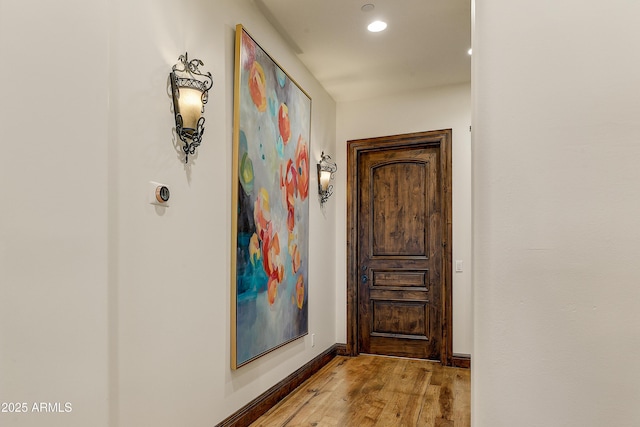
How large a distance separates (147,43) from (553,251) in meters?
1.82

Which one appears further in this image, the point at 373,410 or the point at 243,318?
the point at 373,410

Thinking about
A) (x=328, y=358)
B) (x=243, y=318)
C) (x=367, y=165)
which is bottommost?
(x=328, y=358)

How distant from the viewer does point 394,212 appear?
421cm

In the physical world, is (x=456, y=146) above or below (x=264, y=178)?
above

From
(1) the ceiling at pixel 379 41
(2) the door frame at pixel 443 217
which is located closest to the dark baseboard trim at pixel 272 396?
(2) the door frame at pixel 443 217

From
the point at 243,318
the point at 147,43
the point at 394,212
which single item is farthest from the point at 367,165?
the point at 147,43

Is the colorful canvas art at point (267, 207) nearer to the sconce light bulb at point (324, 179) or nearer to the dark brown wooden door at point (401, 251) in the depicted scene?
the sconce light bulb at point (324, 179)

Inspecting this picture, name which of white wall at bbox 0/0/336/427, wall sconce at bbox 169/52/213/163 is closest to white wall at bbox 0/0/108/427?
white wall at bbox 0/0/336/427

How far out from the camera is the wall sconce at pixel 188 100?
1.86 m

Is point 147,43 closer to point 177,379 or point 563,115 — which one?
point 177,379

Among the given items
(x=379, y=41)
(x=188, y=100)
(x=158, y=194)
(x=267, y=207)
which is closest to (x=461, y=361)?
(x=267, y=207)

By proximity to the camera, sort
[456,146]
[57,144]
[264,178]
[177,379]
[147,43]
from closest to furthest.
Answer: [57,144]
[147,43]
[177,379]
[264,178]
[456,146]

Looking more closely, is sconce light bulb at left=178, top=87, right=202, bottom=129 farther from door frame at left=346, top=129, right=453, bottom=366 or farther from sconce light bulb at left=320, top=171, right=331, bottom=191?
door frame at left=346, top=129, right=453, bottom=366

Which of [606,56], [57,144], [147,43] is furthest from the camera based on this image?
[147,43]
